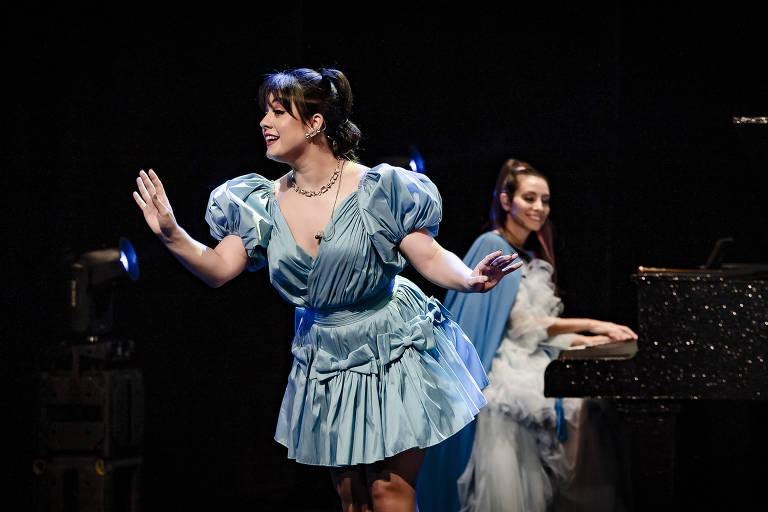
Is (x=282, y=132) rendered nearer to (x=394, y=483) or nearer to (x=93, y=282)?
(x=394, y=483)

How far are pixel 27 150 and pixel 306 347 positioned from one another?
176 centimetres

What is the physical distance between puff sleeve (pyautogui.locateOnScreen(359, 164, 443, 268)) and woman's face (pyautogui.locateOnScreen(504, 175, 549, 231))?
1.46m

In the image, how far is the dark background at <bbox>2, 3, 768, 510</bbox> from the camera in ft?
11.8

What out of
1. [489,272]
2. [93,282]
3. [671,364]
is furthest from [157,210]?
[671,364]

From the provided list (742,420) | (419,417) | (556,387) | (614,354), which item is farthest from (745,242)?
(419,417)

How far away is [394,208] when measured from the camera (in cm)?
230

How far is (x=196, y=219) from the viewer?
13.2 ft

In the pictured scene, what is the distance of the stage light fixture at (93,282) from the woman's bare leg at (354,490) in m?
1.33

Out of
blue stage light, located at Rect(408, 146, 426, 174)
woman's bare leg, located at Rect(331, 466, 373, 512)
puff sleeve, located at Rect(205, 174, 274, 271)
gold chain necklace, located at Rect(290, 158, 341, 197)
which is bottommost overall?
woman's bare leg, located at Rect(331, 466, 373, 512)

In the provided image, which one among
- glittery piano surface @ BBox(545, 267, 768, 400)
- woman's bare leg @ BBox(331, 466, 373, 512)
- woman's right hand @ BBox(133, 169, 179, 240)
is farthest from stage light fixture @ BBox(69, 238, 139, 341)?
glittery piano surface @ BBox(545, 267, 768, 400)

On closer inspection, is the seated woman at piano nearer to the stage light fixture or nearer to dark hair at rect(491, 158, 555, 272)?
dark hair at rect(491, 158, 555, 272)

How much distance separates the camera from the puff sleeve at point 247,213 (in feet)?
7.91

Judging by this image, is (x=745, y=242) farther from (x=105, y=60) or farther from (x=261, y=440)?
(x=105, y=60)

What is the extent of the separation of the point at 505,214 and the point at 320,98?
156cm
